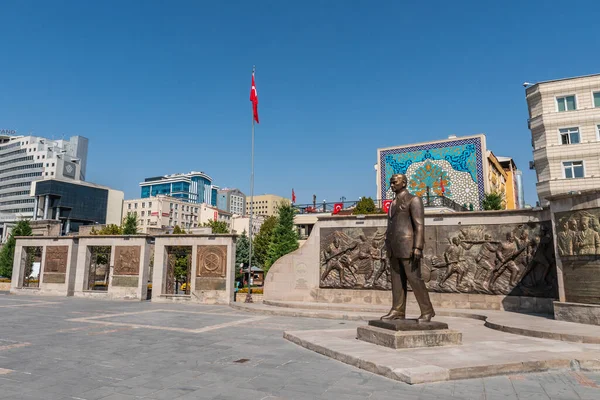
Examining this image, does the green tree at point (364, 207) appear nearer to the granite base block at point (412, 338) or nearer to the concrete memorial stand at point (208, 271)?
the concrete memorial stand at point (208, 271)

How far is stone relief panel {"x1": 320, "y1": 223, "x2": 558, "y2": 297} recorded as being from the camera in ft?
45.2

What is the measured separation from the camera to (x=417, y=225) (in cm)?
823

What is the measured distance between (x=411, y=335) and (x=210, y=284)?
13.5 m

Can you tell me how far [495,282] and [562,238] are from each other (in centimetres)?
351

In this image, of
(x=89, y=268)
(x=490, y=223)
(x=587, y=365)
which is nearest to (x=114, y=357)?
(x=587, y=365)

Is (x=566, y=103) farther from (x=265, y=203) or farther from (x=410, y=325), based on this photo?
(x=265, y=203)

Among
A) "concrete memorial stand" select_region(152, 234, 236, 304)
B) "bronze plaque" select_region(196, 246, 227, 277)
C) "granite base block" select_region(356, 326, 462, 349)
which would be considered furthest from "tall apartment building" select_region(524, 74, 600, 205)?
"granite base block" select_region(356, 326, 462, 349)

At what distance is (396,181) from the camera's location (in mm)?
8719

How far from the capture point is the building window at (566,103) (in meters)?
26.1

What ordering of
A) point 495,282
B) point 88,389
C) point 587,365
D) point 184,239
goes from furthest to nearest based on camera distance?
1. point 184,239
2. point 495,282
3. point 587,365
4. point 88,389

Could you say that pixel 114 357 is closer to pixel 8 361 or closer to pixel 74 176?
pixel 8 361

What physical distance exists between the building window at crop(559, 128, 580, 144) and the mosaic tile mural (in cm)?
847

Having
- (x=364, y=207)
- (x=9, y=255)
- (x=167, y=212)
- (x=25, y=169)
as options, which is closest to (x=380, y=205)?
(x=364, y=207)

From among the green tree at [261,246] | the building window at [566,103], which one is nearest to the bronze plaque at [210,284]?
the green tree at [261,246]
